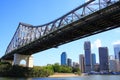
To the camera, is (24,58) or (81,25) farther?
(24,58)

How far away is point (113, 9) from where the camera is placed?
34.2 meters

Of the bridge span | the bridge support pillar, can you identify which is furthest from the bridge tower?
the bridge span

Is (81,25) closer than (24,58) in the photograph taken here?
Yes

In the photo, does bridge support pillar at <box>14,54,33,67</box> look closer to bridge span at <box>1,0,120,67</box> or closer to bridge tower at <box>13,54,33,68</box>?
bridge tower at <box>13,54,33,68</box>

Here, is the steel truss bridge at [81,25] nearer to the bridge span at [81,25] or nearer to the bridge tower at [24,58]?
the bridge span at [81,25]

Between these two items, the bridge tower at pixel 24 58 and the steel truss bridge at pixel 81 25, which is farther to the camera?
the bridge tower at pixel 24 58

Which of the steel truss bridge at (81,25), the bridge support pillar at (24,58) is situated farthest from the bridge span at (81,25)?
the bridge support pillar at (24,58)

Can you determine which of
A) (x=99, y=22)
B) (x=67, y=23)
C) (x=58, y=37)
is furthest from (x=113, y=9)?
(x=58, y=37)

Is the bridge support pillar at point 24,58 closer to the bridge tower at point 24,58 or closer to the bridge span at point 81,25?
the bridge tower at point 24,58

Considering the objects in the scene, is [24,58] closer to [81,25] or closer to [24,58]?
[24,58]

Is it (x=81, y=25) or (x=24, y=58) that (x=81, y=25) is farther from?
(x=24, y=58)

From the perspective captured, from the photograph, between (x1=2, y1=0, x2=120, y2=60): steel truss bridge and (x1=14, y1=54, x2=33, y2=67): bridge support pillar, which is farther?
(x1=14, y1=54, x2=33, y2=67): bridge support pillar

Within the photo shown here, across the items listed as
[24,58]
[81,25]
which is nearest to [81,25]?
[81,25]

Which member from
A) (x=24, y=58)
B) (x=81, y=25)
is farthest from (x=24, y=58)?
(x=81, y=25)
